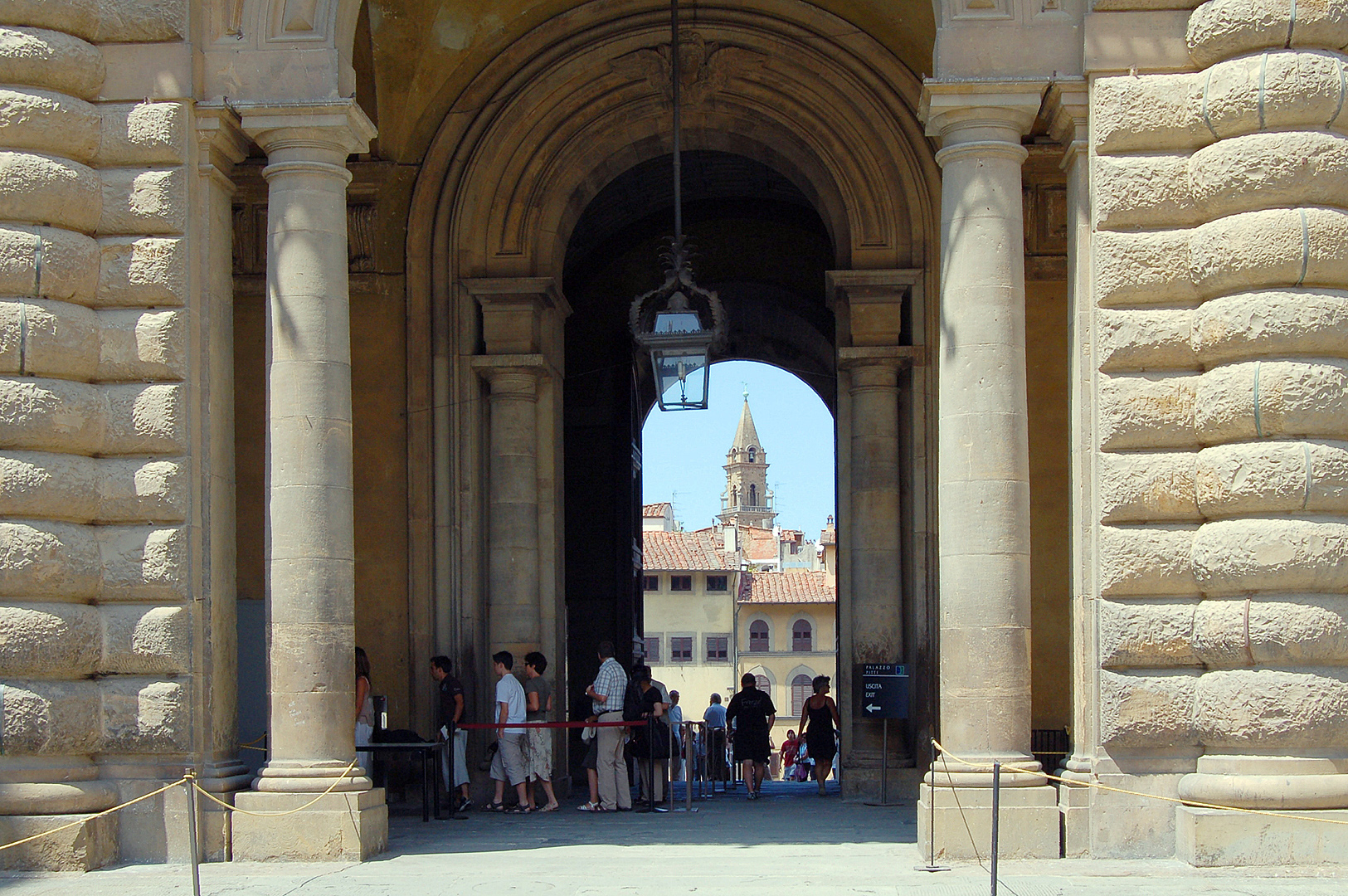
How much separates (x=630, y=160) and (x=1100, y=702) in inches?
333

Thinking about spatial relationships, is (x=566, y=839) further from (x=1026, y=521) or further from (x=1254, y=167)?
(x=1254, y=167)

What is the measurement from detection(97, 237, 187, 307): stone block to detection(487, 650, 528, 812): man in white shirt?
4.62m

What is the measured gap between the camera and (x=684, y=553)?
84.1 m

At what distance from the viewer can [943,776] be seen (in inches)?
428

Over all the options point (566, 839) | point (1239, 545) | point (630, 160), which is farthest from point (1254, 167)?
point (630, 160)

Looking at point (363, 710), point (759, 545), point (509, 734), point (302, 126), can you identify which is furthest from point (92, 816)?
point (759, 545)

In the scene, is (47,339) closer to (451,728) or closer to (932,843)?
(451,728)

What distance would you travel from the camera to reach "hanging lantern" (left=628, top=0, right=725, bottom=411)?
46.9 ft

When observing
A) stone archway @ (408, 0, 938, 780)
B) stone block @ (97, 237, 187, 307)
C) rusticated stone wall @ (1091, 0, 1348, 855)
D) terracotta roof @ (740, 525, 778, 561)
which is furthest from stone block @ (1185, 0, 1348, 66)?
terracotta roof @ (740, 525, 778, 561)

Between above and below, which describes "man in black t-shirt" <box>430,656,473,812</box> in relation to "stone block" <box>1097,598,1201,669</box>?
below

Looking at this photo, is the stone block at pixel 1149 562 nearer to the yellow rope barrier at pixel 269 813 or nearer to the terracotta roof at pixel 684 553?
the yellow rope barrier at pixel 269 813

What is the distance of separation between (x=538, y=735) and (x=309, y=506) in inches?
169

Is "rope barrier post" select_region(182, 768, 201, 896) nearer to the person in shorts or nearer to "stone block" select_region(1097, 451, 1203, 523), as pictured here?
the person in shorts

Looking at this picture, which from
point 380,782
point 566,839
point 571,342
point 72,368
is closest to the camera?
point 72,368
